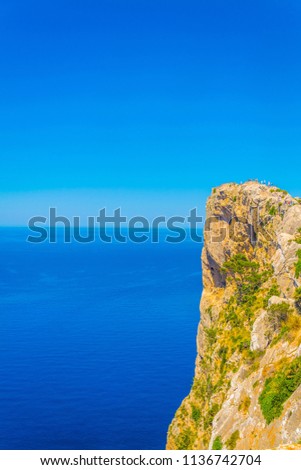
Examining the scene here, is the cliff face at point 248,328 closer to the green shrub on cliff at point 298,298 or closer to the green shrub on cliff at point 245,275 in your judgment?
the green shrub on cliff at point 298,298

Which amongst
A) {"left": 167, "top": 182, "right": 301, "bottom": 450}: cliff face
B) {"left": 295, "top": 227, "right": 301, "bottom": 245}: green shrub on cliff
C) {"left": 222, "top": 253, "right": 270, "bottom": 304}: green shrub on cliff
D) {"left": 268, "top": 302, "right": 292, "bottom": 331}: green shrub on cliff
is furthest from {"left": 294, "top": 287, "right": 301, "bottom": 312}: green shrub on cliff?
{"left": 222, "top": 253, "right": 270, "bottom": 304}: green shrub on cliff

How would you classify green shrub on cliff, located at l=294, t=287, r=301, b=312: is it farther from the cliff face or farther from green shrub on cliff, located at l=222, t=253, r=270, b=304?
green shrub on cliff, located at l=222, t=253, r=270, b=304

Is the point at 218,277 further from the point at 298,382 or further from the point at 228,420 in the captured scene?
the point at 298,382

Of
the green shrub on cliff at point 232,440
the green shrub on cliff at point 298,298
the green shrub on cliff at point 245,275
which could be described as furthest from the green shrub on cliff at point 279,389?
the green shrub on cliff at point 245,275

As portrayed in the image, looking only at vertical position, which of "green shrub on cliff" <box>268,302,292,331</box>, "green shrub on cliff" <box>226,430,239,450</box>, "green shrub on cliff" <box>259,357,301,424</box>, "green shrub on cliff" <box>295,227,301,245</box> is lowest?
"green shrub on cliff" <box>226,430,239,450</box>

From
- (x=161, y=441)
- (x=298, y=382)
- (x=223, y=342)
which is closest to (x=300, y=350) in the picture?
(x=298, y=382)
